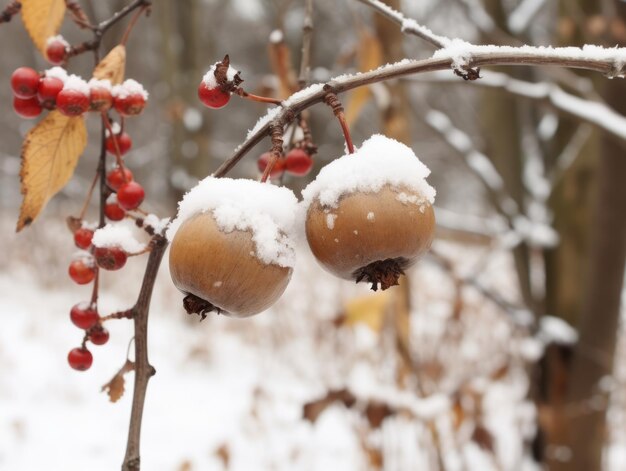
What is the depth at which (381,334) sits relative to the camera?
6.81 ft

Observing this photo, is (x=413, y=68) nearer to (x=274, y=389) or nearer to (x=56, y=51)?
(x=56, y=51)

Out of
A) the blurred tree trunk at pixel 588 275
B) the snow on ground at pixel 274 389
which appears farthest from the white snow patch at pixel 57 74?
the blurred tree trunk at pixel 588 275

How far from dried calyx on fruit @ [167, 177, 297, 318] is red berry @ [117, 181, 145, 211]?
0.48 feet

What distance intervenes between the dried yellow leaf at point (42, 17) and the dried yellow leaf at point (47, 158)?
0.13m

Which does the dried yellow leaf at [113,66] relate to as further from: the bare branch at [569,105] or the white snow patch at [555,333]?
the white snow patch at [555,333]

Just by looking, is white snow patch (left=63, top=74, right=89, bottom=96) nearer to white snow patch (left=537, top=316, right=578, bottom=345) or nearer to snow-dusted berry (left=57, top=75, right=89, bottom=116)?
snow-dusted berry (left=57, top=75, right=89, bottom=116)

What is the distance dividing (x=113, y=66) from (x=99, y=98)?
6 centimetres

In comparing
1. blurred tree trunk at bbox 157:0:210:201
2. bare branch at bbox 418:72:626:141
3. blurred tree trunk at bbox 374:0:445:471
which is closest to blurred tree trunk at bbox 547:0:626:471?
bare branch at bbox 418:72:626:141

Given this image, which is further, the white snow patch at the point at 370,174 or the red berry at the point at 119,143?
the red berry at the point at 119,143

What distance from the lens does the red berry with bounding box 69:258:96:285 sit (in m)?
0.60

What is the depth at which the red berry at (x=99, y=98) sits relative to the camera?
1.79 ft

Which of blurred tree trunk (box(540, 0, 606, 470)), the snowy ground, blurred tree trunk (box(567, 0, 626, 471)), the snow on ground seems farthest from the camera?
the snow on ground

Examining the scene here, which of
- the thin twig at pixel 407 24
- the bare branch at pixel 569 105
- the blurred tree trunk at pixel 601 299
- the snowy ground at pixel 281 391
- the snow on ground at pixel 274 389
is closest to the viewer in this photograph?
the thin twig at pixel 407 24

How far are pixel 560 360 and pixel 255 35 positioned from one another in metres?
9.76
